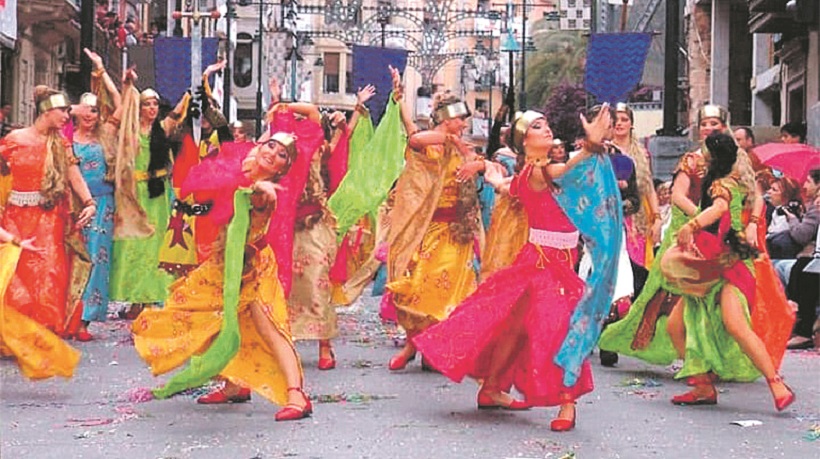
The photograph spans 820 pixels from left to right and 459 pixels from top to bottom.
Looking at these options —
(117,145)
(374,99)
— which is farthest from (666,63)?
(117,145)

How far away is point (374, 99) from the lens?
18.4 meters

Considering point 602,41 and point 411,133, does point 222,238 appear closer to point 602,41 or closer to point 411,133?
point 411,133

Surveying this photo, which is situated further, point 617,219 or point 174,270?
point 174,270

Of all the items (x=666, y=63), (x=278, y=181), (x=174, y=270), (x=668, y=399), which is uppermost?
(x=666, y=63)

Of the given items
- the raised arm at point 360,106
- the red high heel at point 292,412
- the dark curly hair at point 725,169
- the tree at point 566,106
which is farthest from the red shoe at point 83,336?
the tree at point 566,106

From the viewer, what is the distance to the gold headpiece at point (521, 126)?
7910 mm

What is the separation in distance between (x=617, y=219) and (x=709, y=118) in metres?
1.50

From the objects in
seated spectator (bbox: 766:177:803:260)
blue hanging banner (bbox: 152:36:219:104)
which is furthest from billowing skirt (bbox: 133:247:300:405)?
blue hanging banner (bbox: 152:36:219:104)

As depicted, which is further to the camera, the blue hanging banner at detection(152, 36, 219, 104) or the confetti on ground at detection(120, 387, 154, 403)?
the blue hanging banner at detection(152, 36, 219, 104)

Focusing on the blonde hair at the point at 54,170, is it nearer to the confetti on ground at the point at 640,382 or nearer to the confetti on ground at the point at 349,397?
the confetti on ground at the point at 349,397

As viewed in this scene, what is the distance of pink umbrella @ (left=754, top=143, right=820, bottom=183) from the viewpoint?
1298cm

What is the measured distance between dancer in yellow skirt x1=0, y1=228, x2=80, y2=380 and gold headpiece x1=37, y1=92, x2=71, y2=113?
174 cm

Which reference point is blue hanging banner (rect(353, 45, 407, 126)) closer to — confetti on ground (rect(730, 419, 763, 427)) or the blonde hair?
the blonde hair

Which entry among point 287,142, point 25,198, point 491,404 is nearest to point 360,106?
point 25,198
